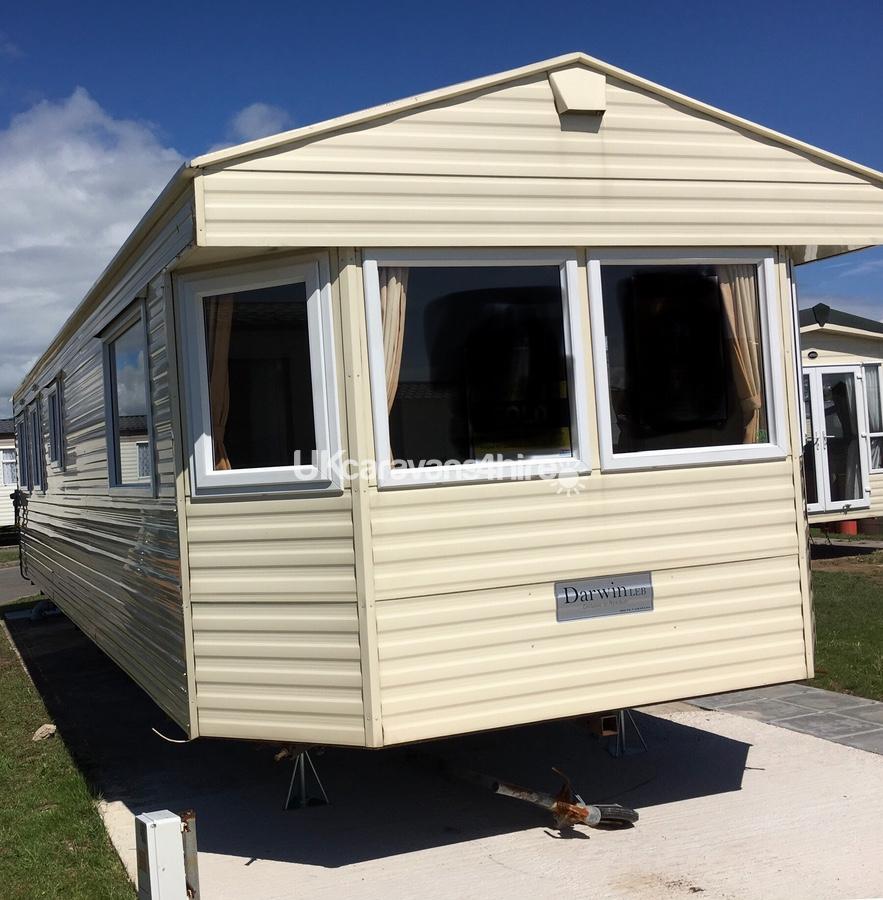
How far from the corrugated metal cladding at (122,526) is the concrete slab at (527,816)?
64cm

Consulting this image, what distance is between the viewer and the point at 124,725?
722cm

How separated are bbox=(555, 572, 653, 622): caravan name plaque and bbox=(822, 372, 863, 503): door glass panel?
1026 centimetres

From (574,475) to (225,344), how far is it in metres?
1.61

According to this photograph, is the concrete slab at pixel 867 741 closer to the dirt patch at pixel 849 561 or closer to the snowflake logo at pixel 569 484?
the snowflake logo at pixel 569 484

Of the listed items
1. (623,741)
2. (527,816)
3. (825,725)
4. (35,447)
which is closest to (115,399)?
(527,816)

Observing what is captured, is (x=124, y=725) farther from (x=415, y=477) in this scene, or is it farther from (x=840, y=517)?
(x=840, y=517)

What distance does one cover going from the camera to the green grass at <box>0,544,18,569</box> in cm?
2326

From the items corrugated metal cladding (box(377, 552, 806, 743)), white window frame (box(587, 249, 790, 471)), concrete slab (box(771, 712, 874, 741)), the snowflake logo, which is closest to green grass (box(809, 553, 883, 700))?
concrete slab (box(771, 712, 874, 741))

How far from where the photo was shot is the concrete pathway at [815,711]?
575 cm

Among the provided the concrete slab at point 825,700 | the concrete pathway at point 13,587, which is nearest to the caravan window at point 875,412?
the concrete slab at point 825,700

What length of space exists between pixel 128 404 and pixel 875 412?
39.2 ft

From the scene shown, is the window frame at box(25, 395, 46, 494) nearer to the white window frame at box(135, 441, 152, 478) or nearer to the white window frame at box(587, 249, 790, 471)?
the white window frame at box(135, 441, 152, 478)

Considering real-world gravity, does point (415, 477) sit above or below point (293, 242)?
below

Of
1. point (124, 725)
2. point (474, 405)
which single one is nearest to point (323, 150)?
point (474, 405)
